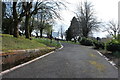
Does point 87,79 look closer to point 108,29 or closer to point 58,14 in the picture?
point 58,14

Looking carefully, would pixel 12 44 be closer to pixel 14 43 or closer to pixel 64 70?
pixel 14 43

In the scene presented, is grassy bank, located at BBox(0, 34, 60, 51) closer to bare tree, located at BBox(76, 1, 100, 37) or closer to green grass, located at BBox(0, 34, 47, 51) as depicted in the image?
green grass, located at BBox(0, 34, 47, 51)

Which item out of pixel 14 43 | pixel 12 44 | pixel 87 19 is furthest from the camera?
pixel 87 19

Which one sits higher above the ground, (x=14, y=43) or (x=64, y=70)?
(x=14, y=43)

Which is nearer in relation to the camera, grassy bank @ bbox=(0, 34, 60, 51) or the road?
the road

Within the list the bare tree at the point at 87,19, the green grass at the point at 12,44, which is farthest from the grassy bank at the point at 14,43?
the bare tree at the point at 87,19

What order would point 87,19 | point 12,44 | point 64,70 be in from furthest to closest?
point 87,19 → point 12,44 → point 64,70

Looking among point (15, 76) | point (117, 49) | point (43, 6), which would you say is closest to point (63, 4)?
point (43, 6)

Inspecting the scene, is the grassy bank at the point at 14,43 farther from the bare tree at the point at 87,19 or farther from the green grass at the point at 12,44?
the bare tree at the point at 87,19

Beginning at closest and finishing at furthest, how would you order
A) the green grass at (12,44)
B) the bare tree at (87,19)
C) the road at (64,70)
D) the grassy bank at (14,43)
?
the road at (64,70), the green grass at (12,44), the grassy bank at (14,43), the bare tree at (87,19)

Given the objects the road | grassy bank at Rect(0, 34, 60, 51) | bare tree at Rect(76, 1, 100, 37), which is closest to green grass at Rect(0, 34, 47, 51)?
grassy bank at Rect(0, 34, 60, 51)

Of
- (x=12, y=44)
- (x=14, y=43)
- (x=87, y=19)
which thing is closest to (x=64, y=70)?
(x=12, y=44)

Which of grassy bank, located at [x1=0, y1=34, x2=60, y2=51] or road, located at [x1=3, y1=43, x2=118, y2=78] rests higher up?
grassy bank, located at [x1=0, y1=34, x2=60, y2=51]

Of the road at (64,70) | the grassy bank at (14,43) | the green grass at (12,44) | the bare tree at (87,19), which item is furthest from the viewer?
the bare tree at (87,19)
